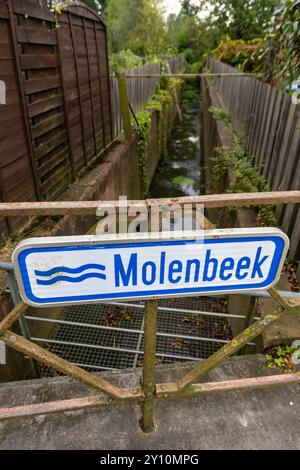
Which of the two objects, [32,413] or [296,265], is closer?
[32,413]

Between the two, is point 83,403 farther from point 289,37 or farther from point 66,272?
point 289,37

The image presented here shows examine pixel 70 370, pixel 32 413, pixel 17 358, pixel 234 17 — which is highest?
pixel 234 17

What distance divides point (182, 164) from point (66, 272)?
12.3 m

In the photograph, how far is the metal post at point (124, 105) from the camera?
282 inches

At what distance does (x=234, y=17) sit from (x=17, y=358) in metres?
21.4

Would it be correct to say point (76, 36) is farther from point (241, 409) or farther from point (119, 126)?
point (241, 409)

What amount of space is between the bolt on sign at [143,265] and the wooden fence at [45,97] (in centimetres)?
227

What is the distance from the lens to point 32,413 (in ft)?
5.59

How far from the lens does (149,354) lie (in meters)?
1.52

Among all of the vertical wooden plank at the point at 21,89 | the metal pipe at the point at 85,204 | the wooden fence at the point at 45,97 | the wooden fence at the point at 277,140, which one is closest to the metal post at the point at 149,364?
the metal pipe at the point at 85,204
